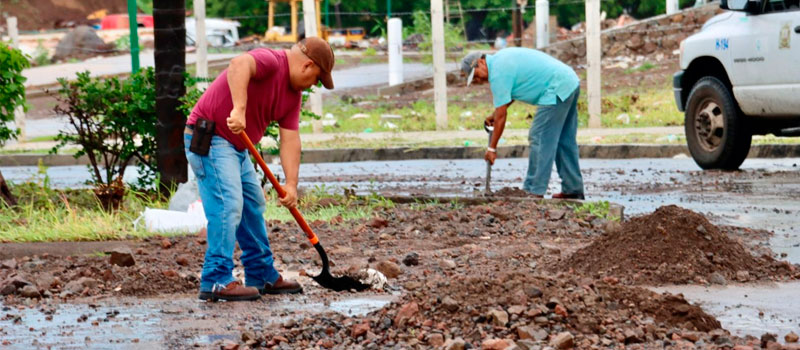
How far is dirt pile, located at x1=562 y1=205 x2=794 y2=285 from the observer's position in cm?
696

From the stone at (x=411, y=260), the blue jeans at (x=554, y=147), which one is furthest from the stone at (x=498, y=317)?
the blue jeans at (x=554, y=147)

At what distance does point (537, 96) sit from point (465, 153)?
500 cm

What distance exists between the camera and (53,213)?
9.53 m

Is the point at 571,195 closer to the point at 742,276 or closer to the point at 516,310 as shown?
the point at 742,276

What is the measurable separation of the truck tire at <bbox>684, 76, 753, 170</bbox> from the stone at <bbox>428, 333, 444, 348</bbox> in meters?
8.35

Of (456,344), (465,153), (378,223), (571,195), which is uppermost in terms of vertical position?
(456,344)

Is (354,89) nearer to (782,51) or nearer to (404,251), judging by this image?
(782,51)

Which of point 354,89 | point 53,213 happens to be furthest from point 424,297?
point 354,89

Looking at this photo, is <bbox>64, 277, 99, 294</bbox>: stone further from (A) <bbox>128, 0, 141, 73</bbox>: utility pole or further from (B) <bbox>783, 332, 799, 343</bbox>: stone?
(A) <bbox>128, 0, 141, 73</bbox>: utility pole

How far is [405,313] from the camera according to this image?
5.51 meters

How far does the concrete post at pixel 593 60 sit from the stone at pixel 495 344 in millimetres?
12831

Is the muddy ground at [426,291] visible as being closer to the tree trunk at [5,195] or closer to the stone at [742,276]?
the stone at [742,276]

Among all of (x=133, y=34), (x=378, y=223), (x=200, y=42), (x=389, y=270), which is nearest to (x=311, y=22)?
(x=200, y=42)

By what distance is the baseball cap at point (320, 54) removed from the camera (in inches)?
261
